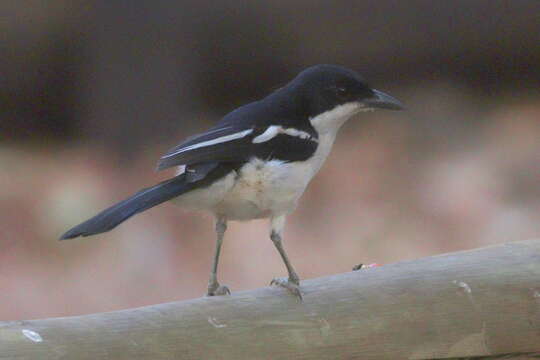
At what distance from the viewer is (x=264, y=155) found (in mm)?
2162

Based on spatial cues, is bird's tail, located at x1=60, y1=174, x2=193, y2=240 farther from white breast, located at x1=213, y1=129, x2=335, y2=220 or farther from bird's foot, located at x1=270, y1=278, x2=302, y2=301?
bird's foot, located at x1=270, y1=278, x2=302, y2=301

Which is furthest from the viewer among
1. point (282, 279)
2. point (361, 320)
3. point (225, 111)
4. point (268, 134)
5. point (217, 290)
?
point (225, 111)

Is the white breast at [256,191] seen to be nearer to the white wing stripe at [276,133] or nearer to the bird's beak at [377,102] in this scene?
the white wing stripe at [276,133]

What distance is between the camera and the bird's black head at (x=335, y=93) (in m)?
2.30

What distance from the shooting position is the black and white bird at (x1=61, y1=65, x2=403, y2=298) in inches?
82.8

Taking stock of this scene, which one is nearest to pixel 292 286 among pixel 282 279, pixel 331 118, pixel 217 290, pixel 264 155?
pixel 282 279

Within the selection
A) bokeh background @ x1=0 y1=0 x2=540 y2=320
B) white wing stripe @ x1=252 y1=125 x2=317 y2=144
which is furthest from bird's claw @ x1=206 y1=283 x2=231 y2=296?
bokeh background @ x1=0 y1=0 x2=540 y2=320

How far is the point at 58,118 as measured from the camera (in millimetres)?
4707

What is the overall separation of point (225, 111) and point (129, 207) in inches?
108

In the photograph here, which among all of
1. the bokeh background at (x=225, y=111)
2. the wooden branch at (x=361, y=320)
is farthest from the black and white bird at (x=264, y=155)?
the bokeh background at (x=225, y=111)

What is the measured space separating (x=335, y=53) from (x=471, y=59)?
0.58 meters

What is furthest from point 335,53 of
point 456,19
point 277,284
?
point 277,284

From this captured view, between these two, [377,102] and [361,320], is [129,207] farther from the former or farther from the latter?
[377,102]

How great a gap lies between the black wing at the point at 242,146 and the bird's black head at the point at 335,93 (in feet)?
0.27
